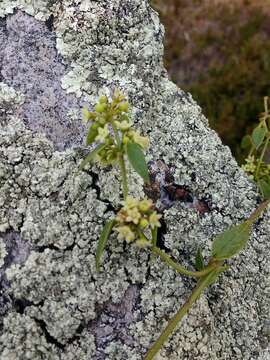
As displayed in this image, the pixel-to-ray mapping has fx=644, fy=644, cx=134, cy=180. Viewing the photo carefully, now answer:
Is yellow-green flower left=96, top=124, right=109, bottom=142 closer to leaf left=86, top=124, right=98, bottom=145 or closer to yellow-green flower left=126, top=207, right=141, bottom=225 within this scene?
leaf left=86, top=124, right=98, bottom=145

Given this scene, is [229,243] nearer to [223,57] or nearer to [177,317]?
[177,317]

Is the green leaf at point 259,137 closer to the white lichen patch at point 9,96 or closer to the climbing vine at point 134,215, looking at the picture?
the climbing vine at point 134,215

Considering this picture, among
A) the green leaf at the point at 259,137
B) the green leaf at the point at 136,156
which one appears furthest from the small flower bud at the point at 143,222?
the green leaf at the point at 259,137

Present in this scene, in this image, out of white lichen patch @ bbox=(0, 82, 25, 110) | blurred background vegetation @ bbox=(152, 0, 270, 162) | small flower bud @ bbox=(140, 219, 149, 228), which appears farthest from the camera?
blurred background vegetation @ bbox=(152, 0, 270, 162)

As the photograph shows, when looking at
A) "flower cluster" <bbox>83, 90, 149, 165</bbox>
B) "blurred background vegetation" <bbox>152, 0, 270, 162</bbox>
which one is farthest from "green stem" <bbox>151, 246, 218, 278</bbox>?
"blurred background vegetation" <bbox>152, 0, 270, 162</bbox>

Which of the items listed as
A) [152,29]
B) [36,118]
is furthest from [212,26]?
[36,118]

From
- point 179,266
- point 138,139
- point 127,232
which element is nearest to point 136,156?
point 138,139

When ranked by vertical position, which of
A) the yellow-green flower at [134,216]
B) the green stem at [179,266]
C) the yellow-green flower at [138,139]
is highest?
the yellow-green flower at [138,139]
